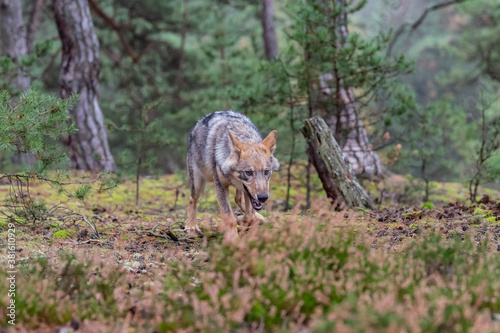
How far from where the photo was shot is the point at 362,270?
14.0 ft

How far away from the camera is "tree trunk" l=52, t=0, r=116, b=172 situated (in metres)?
12.9

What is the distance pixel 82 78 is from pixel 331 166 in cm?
778

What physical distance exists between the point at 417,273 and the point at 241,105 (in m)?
6.73

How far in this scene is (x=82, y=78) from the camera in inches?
515

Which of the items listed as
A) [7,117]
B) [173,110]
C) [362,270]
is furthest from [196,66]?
[362,270]

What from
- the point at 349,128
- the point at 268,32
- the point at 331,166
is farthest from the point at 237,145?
the point at 268,32

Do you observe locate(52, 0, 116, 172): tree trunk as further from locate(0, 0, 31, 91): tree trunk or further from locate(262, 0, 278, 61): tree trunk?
locate(262, 0, 278, 61): tree trunk

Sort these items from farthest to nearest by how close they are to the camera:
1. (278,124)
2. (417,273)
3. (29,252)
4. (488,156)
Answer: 1. (278,124)
2. (488,156)
3. (29,252)
4. (417,273)

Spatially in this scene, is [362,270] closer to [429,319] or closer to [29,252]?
[429,319]

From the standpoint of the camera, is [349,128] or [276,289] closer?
[276,289]

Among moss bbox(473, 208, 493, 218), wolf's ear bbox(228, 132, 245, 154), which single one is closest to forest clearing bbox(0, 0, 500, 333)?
wolf's ear bbox(228, 132, 245, 154)

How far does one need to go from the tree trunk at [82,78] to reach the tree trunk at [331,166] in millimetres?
6448

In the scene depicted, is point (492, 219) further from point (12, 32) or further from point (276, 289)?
point (12, 32)

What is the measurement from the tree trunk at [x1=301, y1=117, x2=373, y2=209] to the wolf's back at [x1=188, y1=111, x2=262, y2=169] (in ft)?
4.43
